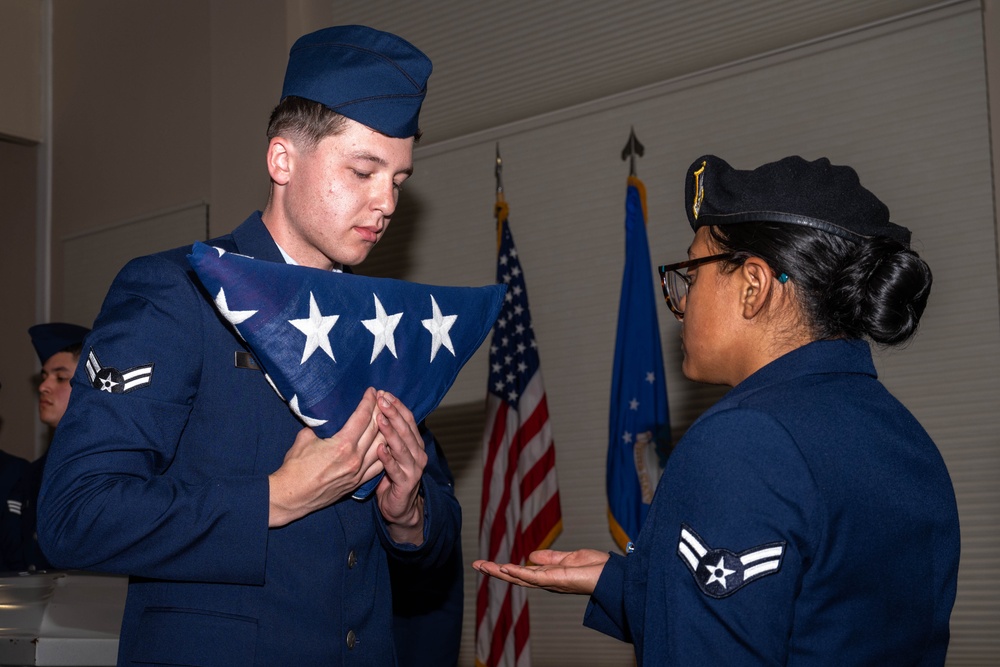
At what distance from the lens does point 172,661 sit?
1234mm

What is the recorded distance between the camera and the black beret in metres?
1.19

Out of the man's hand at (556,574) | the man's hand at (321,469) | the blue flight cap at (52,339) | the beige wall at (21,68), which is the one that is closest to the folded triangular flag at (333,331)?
the man's hand at (321,469)

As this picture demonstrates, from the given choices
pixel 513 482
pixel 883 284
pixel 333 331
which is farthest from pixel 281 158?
pixel 513 482

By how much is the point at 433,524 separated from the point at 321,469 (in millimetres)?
299

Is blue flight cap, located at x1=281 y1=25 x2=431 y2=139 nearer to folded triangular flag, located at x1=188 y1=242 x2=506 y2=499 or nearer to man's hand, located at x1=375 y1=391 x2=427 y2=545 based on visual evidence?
folded triangular flag, located at x1=188 y1=242 x2=506 y2=499

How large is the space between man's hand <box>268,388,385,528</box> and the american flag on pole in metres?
2.87

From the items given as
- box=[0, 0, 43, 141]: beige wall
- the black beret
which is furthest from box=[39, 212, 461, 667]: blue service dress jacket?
box=[0, 0, 43, 141]: beige wall

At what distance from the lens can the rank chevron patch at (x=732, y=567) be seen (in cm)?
100

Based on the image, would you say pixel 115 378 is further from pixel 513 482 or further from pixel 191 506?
pixel 513 482

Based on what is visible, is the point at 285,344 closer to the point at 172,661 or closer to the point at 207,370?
the point at 207,370

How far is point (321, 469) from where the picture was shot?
4.16 feet

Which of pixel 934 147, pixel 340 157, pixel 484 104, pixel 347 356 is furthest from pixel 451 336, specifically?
pixel 484 104

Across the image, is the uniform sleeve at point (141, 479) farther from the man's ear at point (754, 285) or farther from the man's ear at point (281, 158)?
the man's ear at point (754, 285)

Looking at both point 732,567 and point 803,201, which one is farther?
point 803,201
